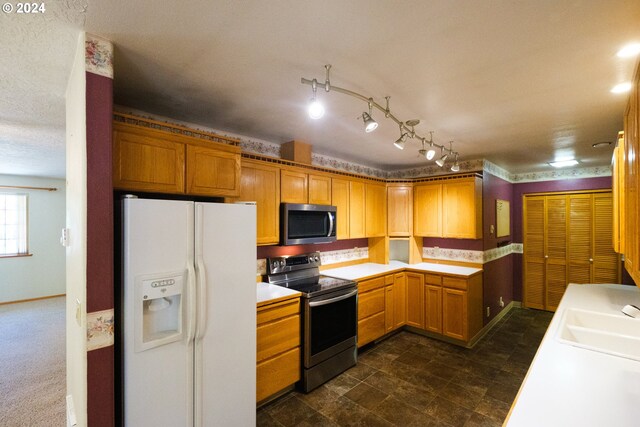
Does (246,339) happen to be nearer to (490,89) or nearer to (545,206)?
(490,89)

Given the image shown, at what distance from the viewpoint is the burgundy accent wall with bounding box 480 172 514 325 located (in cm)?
430

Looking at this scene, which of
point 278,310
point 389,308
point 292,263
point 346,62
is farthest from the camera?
point 389,308

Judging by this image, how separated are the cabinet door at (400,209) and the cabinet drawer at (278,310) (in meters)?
2.25

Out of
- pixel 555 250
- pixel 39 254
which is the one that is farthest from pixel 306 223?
pixel 39 254

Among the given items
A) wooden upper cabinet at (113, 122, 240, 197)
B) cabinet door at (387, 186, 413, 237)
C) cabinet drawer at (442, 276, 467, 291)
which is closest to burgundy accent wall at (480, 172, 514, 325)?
cabinet drawer at (442, 276, 467, 291)

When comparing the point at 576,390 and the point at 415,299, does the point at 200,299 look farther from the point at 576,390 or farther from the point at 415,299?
the point at 415,299

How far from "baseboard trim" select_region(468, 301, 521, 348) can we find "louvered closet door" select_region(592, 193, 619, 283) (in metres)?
1.25

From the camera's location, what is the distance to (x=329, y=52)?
1593mm

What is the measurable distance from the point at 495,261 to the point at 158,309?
4.78 m

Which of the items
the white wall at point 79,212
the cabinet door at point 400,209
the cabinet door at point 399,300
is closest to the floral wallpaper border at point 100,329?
the white wall at point 79,212

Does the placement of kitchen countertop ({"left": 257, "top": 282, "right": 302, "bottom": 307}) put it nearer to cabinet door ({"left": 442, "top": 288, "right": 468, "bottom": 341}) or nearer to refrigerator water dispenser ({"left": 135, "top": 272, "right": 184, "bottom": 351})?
refrigerator water dispenser ({"left": 135, "top": 272, "right": 184, "bottom": 351})

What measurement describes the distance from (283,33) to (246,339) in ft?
6.16

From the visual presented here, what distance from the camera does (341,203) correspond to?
3789 mm

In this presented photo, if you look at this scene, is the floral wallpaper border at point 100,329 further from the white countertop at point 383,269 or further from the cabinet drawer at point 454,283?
the cabinet drawer at point 454,283
